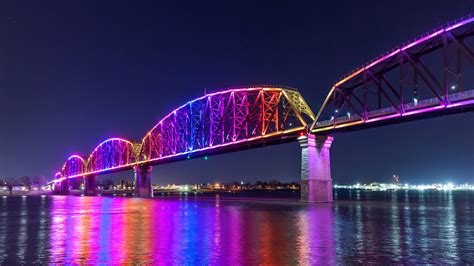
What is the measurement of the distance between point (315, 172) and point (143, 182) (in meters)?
95.5

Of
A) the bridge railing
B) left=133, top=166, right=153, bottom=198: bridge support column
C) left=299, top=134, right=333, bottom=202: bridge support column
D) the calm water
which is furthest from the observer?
left=133, top=166, right=153, bottom=198: bridge support column

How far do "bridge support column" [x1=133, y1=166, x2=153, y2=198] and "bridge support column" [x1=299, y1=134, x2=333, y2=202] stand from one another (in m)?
83.9

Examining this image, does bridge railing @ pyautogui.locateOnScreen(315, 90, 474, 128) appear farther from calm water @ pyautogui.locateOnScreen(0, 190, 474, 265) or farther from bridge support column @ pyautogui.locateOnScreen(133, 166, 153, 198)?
bridge support column @ pyautogui.locateOnScreen(133, 166, 153, 198)

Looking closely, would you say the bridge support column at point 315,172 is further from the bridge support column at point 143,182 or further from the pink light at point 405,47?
the bridge support column at point 143,182

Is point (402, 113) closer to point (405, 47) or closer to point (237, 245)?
point (405, 47)

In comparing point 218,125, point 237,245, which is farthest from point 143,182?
point 237,245

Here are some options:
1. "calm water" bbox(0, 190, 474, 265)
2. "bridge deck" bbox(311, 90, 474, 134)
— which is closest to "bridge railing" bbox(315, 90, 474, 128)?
"bridge deck" bbox(311, 90, 474, 134)

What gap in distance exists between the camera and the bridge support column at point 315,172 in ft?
279

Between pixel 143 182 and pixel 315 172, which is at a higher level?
pixel 315 172

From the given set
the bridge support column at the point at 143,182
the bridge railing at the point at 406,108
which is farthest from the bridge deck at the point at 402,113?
the bridge support column at the point at 143,182

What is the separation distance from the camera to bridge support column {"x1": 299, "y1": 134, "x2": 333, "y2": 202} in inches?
3351

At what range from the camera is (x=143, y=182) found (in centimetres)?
16962

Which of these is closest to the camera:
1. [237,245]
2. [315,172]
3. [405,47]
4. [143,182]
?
[237,245]

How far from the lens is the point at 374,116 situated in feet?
265
